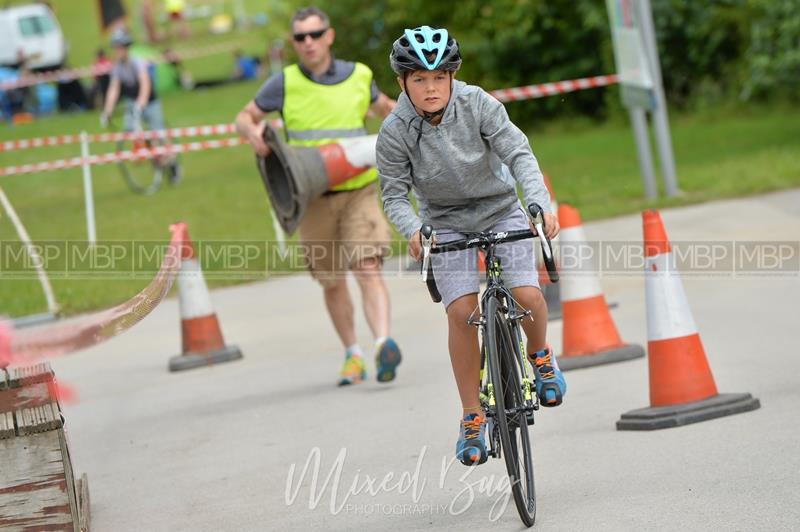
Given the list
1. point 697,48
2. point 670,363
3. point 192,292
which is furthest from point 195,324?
point 697,48

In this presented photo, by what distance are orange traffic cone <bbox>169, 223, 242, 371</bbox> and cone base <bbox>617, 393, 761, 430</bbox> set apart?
4.37 metres

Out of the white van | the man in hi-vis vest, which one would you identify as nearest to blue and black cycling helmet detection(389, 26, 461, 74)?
the man in hi-vis vest

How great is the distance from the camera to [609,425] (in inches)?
308

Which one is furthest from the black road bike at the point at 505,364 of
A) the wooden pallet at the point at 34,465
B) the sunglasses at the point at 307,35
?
the sunglasses at the point at 307,35

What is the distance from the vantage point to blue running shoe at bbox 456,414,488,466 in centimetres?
620

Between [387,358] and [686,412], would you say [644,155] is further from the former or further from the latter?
[686,412]

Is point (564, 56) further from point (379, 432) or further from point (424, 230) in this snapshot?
point (424, 230)

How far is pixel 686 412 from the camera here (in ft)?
24.9

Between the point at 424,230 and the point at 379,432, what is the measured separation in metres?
2.51

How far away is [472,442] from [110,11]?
144ft

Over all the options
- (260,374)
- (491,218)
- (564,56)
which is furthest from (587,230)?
(564,56)

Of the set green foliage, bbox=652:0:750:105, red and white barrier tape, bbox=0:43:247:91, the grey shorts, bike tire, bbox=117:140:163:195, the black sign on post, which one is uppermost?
the black sign on post

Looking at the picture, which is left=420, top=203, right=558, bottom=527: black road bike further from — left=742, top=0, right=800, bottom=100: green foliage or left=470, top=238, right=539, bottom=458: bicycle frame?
left=742, top=0, right=800, bottom=100: green foliage

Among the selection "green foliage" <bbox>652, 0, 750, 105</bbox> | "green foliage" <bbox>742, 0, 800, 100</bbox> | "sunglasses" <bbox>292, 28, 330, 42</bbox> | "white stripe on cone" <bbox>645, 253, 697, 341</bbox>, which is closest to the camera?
"white stripe on cone" <bbox>645, 253, 697, 341</bbox>
